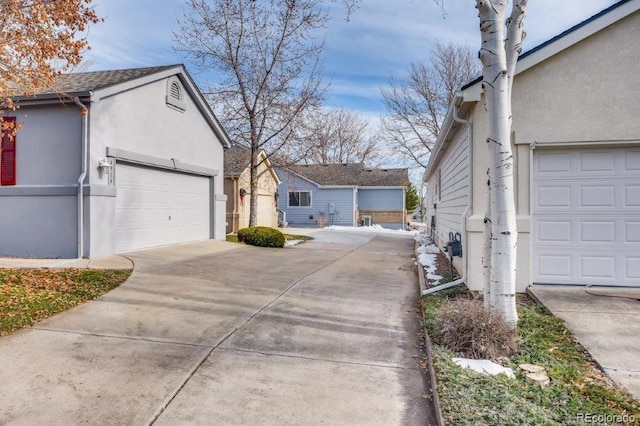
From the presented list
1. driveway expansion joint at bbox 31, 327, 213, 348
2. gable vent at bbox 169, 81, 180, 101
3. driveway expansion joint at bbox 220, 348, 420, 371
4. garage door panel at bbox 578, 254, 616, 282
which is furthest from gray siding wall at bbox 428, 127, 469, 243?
gable vent at bbox 169, 81, 180, 101

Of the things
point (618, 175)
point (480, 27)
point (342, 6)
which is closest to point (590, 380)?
point (480, 27)

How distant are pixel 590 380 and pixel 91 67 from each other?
25.8 meters

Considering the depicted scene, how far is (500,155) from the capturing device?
4.33 metres

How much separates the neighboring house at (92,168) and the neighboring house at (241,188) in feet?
26.0

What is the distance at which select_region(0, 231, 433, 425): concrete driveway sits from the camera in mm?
3053

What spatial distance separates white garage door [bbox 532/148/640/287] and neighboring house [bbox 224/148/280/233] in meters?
14.2

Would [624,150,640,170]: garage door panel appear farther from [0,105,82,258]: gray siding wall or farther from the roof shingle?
[0,105,82,258]: gray siding wall

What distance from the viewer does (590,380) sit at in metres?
3.40

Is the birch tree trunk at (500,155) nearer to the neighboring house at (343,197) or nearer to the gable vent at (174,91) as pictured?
the gable vent at (174,91)

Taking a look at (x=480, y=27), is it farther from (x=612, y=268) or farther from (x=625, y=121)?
(x=612, y=268)

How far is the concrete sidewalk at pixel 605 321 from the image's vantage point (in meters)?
3.67

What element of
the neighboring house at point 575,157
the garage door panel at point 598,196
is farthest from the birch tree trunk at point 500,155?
the garage door panel at point 598,196

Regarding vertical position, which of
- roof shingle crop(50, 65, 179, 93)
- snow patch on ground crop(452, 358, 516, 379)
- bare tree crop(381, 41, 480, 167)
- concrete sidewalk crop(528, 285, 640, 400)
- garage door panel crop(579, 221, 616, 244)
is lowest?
snow patch on ground crop(452, 358, 516, 379)

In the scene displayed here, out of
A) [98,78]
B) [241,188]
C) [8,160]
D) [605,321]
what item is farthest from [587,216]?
[241,188]
